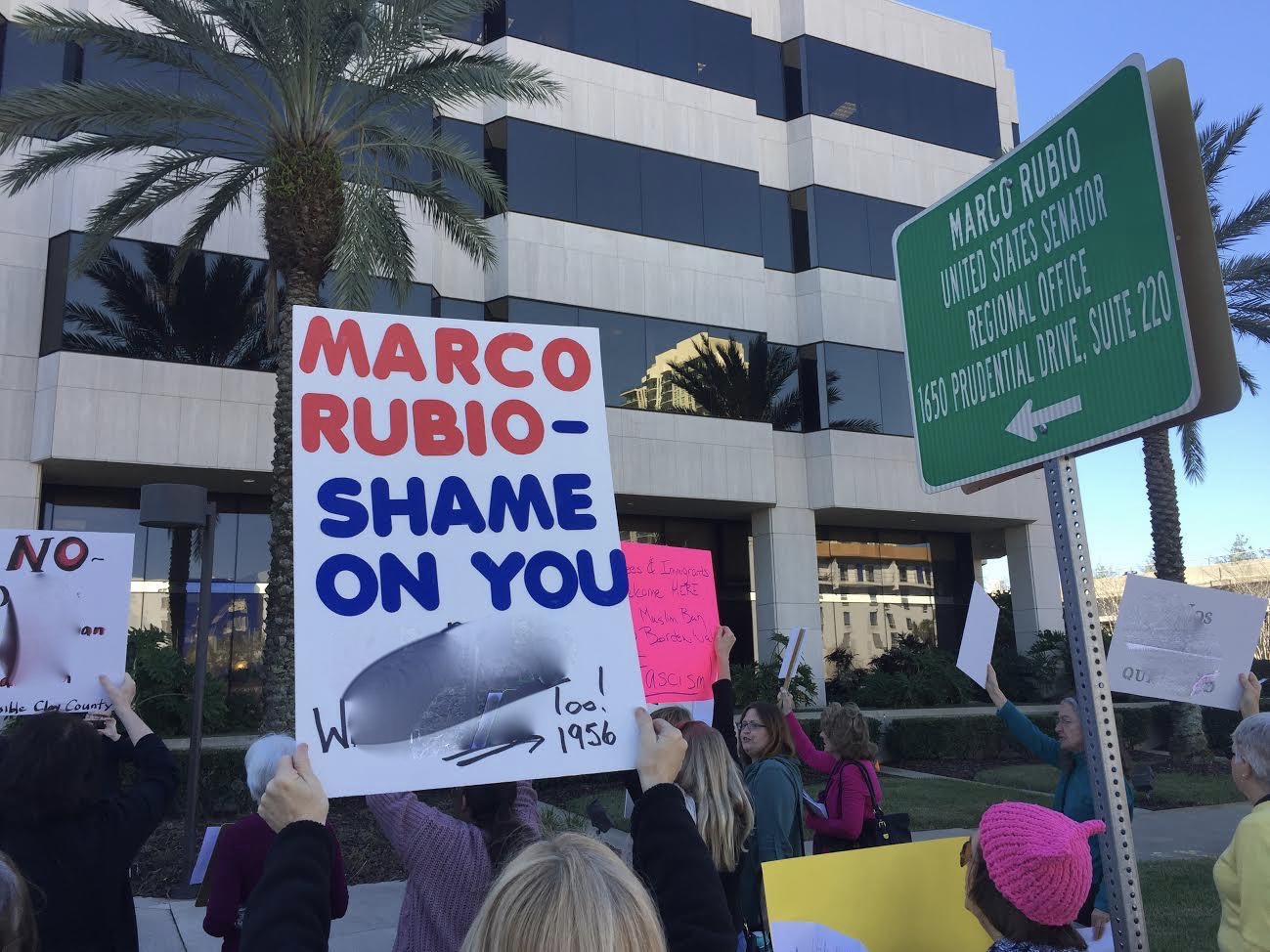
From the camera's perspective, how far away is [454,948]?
271cm

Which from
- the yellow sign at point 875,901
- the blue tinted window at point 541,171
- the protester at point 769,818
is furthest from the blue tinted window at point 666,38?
the yellow sign at point 875,901

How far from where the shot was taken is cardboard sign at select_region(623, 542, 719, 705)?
19.6ft

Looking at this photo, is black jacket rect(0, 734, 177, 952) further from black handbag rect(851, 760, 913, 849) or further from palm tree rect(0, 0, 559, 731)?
palm tree rect(0, 0, 559, 731)

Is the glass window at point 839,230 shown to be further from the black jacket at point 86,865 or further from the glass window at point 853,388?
the black jacket at point 86,865

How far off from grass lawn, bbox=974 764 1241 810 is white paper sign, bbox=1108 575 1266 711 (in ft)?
34.9

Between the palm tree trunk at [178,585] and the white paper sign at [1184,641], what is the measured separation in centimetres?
1745

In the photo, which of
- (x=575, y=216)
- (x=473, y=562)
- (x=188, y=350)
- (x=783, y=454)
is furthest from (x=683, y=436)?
(x=473, y=562)

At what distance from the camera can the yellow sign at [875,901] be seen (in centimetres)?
300

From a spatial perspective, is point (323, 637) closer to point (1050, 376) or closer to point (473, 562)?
point (473, 562)

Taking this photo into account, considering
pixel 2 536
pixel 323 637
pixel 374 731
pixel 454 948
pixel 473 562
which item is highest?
pixel 2 536

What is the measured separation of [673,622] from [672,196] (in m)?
17.2

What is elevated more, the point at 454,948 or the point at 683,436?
the point at 683,436

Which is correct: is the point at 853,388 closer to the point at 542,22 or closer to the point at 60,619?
the point at 542,22

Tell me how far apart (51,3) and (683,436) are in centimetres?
1348
